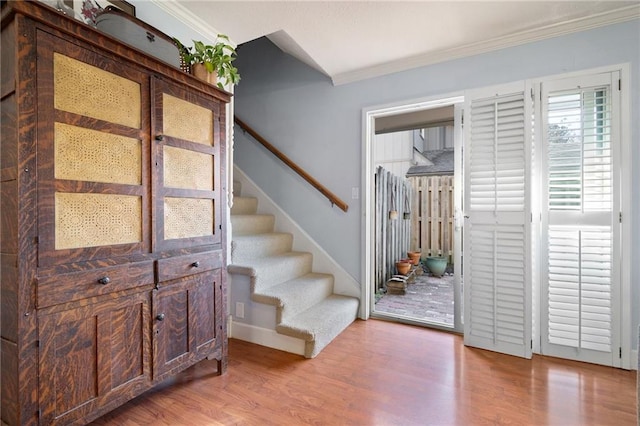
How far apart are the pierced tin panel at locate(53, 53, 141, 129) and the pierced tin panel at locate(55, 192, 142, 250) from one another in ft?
1.20

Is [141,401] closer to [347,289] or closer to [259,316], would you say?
[259,316]

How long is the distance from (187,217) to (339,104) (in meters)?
2.01

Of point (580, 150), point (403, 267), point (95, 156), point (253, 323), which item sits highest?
point (580, 150)

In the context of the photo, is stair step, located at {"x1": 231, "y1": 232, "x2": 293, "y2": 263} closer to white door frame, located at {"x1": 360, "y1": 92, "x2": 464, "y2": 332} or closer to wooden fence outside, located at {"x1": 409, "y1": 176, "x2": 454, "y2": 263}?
white door frame, located at {"x1": 360, "y1": 92, "x2": 464, "y2": 332}

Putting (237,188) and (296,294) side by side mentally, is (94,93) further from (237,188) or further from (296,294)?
(237,188)

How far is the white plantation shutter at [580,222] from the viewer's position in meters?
2.09

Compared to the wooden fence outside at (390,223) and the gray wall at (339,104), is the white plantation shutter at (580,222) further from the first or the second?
the wooden fence outside at (390,223)

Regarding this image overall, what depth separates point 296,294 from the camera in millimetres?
2523

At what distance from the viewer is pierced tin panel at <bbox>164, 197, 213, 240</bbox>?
5.46 ft

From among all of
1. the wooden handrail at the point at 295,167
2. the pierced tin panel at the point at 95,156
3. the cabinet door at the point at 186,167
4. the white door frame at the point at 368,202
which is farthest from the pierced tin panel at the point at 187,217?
the white door frame at the point at 368,202

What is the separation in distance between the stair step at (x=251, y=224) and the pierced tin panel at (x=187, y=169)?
1.11 metres

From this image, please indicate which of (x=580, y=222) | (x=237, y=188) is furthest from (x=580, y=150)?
(x=237, y=188)

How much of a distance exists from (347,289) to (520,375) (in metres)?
1.53

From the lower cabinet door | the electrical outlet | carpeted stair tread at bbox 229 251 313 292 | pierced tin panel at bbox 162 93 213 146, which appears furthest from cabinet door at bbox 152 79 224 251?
the electrical outlet
